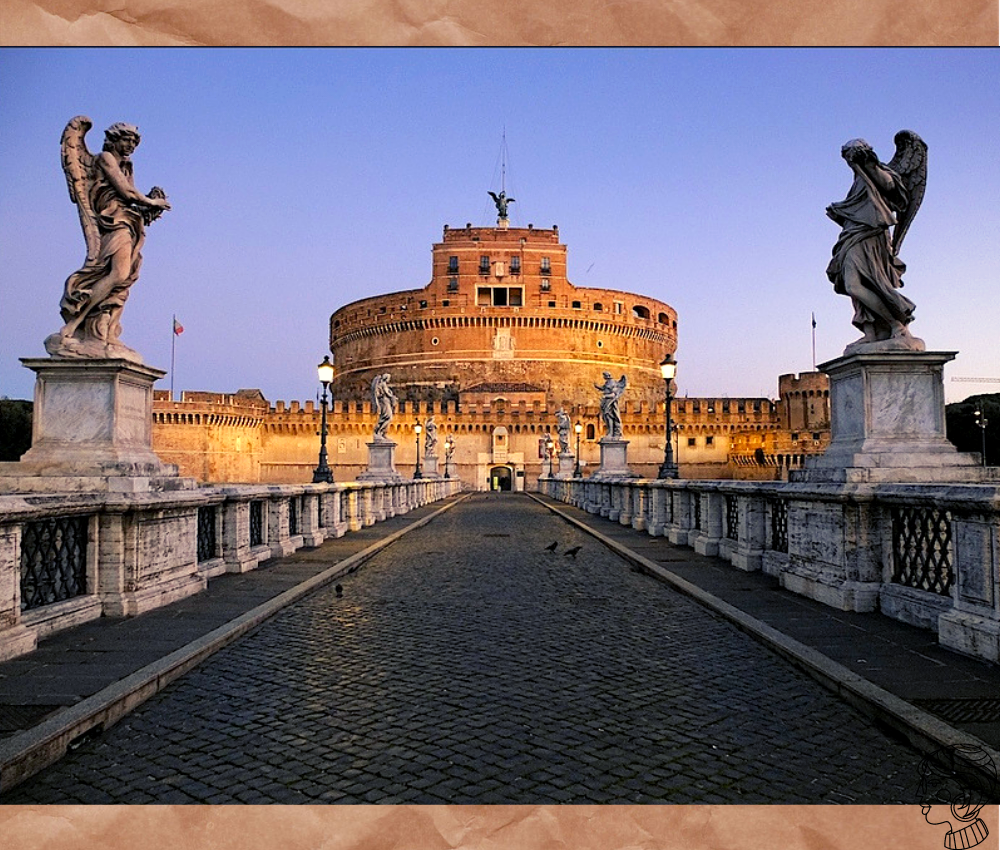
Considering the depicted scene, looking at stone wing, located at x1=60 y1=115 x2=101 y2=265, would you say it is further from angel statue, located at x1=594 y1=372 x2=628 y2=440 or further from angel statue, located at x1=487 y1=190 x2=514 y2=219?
angel statue, located at x1=487 y1=190 x2=514 y2=219

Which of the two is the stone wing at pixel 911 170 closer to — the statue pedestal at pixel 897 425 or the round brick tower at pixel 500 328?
the statue pedestal at pixel 897 425

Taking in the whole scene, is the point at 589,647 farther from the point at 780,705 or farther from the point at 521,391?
the point at 521,391

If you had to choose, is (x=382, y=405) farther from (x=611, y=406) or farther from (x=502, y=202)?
(x=502, y=202)

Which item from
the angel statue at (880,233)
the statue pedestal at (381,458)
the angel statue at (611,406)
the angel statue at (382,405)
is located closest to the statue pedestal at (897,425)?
the angel statue at (880,233)

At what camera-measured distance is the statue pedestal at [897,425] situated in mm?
6855

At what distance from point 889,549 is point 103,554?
20.2 feet

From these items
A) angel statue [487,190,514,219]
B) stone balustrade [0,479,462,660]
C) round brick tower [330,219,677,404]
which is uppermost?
angel statue [487,190,514,219]

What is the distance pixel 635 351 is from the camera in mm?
95688

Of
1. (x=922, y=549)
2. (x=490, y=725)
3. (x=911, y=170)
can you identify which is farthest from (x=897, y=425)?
(x=490, y=725)

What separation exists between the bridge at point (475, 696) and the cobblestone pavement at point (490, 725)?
2 centimetres

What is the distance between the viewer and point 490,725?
418cm

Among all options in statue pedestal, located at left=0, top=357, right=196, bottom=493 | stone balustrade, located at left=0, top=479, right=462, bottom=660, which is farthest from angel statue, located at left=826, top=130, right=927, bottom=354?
statue pedestal, located at left=0, top=357, right=196, bottom=493

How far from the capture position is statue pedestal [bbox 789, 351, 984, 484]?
6.86 meters

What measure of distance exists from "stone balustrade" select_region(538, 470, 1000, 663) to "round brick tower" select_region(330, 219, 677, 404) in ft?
252
